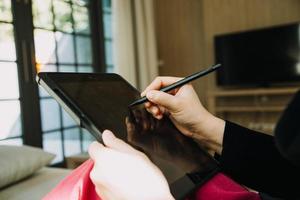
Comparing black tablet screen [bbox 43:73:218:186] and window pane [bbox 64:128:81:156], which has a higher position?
black tablet screen [bbox 43:73:218:186]

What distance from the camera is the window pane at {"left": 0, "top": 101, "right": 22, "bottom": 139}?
210 cm

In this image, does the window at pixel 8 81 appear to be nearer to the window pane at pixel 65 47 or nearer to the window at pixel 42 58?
the window at pixel 42 58

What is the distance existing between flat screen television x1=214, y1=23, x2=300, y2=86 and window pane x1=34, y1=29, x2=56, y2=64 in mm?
1520

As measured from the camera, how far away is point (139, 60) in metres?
2.96

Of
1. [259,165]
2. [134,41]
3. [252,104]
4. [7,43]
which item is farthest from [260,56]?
[259,165]

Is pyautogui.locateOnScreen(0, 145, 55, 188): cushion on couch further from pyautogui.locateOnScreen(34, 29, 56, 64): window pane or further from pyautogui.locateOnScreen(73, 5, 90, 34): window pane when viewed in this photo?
pyautogui.locateOnScreen(73, 5, 90, 34): window pane

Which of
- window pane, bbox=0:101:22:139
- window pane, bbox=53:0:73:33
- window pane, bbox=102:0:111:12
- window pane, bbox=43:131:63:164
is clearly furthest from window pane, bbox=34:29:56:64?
window pane, bbox=102:0:111:12

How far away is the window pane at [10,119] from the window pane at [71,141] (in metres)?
0.44

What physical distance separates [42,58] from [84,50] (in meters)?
0.48

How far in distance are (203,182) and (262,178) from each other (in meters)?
0.16

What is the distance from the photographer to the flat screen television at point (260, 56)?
9.02 feet

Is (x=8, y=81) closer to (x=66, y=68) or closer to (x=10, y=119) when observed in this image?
(x=10, y=119)

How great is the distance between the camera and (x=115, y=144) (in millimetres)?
399

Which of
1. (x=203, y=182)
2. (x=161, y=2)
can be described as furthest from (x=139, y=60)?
(x=203, y=182)
